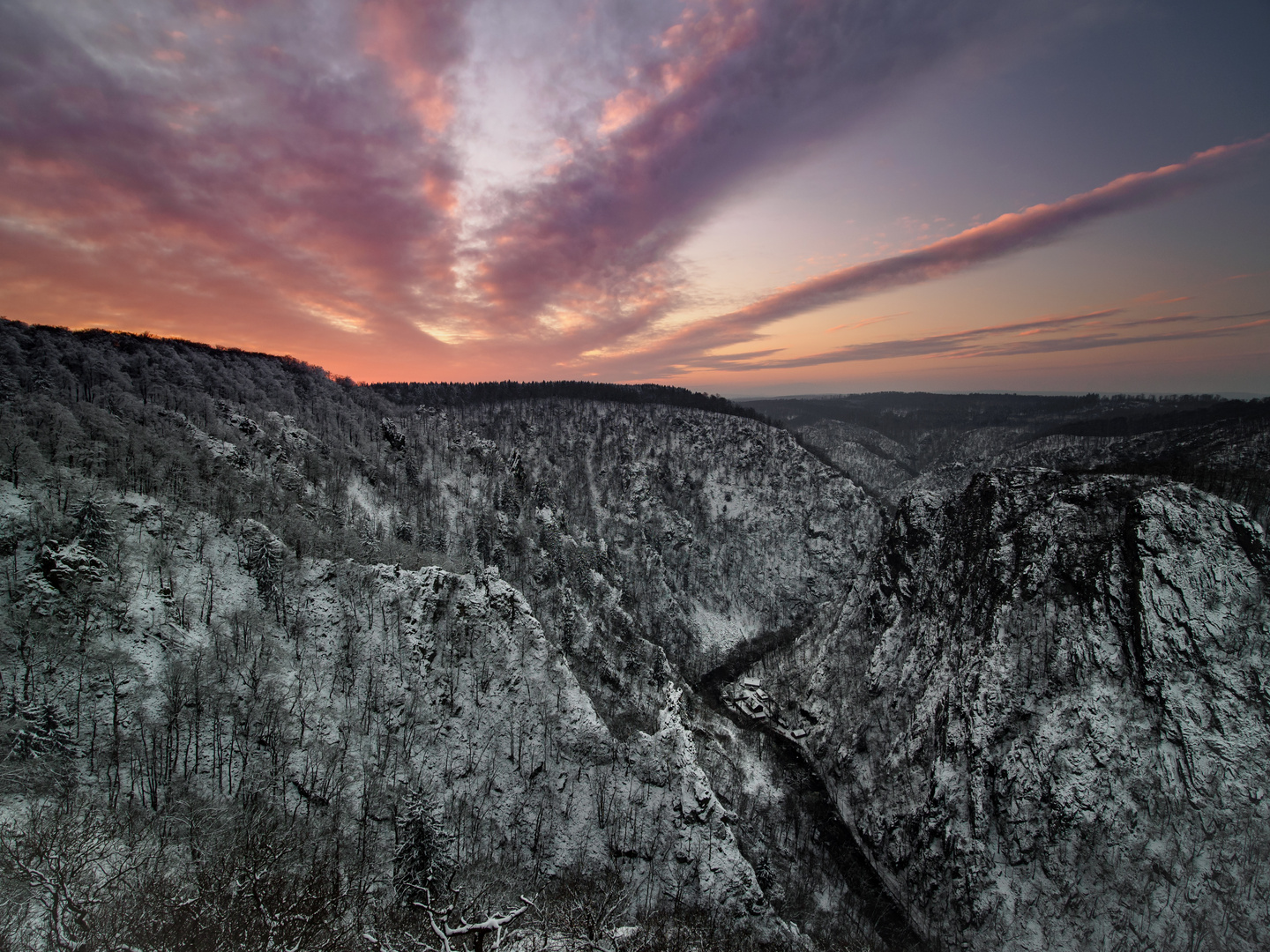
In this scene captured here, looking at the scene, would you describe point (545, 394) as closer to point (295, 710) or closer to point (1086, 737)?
point (295, 710)

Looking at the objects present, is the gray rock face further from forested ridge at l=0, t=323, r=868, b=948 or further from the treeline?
the treeline

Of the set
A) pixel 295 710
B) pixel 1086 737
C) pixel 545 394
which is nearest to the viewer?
pixel 295 710

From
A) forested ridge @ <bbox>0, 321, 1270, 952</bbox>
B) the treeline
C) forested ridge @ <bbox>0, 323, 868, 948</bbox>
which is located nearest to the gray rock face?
forested ridge @ <bbox>0, 321, 1270, 952</bbox>

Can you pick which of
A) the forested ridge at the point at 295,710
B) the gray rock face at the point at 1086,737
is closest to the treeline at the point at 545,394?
the forested ridge at the point at 295,710

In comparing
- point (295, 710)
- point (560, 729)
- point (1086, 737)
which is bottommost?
point (560, 729)

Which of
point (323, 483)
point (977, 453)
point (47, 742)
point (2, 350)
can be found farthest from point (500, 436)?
point (977, 453)

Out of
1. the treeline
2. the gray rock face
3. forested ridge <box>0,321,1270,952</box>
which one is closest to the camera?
forested ridge <box>0,321,1270,952</box>

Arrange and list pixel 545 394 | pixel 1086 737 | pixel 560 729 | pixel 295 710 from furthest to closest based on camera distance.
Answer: pixel 545 394 < pixel 560 729 < pixel 1086 737 < pixel 295 710

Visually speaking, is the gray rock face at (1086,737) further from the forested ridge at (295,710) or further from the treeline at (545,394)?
the treeline at (545,394)

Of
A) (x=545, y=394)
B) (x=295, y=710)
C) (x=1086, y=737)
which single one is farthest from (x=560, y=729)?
(x=545, y=394)
